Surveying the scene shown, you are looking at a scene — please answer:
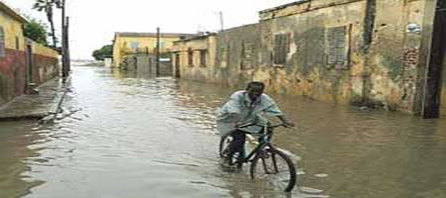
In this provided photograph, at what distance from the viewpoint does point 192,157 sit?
9.45 m

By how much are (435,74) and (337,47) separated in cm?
522

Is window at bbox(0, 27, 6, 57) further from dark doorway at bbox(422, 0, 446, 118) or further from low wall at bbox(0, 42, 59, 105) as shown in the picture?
dark doorway at bbox(422, 0, 446, 118)

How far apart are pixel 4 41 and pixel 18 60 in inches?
126

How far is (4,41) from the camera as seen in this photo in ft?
53.8

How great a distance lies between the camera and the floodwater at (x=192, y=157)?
7160mm

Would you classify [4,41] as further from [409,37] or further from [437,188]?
[437,188]

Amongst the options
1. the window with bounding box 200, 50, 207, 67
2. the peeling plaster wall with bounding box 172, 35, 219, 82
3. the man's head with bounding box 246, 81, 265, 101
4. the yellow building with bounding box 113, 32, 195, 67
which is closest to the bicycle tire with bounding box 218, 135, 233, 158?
the man's head with bounding box 246, 81, 265, 101

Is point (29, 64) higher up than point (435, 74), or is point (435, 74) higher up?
point (435, 74)

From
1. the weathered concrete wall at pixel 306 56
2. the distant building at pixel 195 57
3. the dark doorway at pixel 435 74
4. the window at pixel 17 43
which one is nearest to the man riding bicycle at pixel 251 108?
the dark doorway at pixel 435 74

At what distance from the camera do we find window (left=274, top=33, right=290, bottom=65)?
23.2 metres

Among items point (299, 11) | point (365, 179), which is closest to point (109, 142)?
point (365, 179)

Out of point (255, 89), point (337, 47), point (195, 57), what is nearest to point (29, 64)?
point (337, 47)

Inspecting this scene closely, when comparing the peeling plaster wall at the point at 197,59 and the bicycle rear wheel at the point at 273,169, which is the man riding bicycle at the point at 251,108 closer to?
the bicycle rear wheel at the point at 273,169

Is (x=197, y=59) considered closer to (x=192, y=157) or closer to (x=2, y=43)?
(x=2, y=43)
